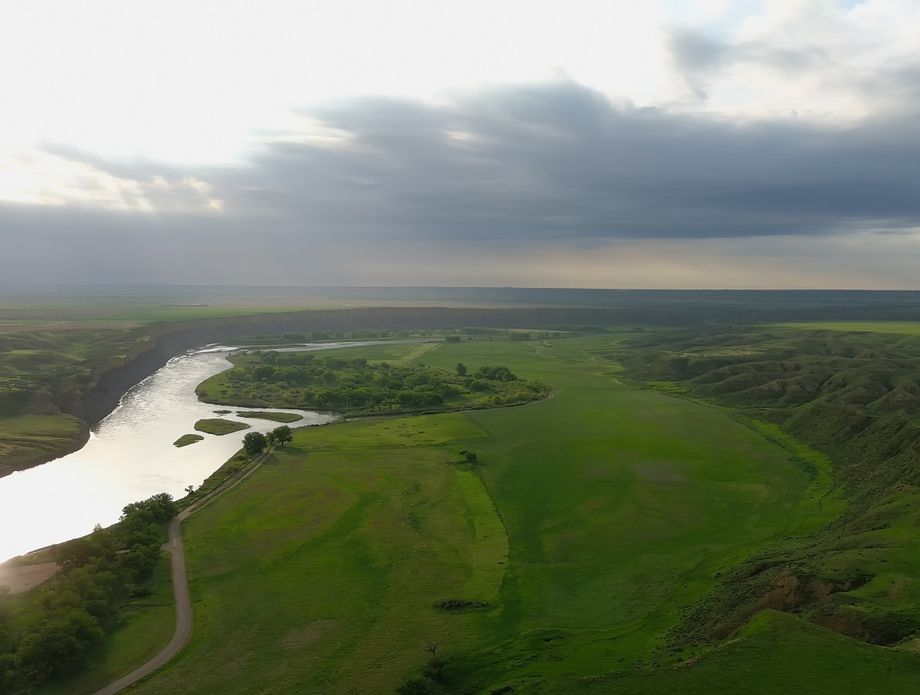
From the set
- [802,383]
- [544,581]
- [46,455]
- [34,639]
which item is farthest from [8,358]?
[802,383]

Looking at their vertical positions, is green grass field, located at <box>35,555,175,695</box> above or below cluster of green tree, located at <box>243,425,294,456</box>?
below

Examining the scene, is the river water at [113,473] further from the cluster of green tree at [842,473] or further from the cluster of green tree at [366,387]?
the cluster of green tree at [842,473]

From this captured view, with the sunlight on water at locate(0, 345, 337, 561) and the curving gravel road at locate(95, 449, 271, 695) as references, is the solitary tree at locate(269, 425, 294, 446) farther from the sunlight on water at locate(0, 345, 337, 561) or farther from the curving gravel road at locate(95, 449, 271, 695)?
the curving gravel road at locate(95, 449, 271, 695)

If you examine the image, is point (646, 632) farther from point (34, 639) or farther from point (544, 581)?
point (34, 639)

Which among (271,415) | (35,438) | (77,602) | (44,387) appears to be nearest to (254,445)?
Answer: (35,438)

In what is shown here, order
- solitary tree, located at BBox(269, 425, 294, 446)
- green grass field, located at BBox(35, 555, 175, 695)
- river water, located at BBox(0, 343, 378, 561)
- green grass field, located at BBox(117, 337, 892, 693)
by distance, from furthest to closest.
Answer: solitary tree, located at BBox(269, 425, 294, 446)
river water, located at BBox(0, 343, 378, 561)
green grass field, located at BBox(117, 337, 892, 693)
green grass field, located at BBox(35, 555, 175, 695)

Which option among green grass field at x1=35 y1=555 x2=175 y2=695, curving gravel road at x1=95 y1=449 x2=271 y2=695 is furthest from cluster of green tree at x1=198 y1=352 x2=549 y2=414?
green grass field at x1=35 y1=555 x2=175 y2=695
